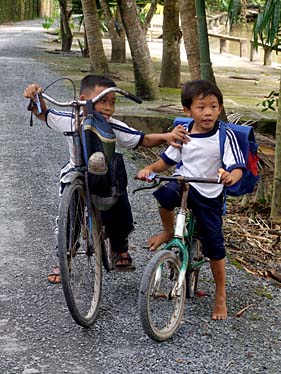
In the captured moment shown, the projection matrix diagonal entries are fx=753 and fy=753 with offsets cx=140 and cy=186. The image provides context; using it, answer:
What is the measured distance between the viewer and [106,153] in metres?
3.95

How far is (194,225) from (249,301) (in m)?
0.72

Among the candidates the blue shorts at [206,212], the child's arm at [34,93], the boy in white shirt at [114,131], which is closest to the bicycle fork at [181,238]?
the blue shorts at [206,212]

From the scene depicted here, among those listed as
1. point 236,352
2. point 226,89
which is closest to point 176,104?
point 226,89

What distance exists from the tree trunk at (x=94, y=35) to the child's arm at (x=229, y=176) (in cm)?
1061

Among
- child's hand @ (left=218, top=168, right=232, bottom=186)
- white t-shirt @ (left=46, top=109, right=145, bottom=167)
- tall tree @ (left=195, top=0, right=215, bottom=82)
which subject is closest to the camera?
child's hand @ (left=218, top=168, right=232, bottom=186)

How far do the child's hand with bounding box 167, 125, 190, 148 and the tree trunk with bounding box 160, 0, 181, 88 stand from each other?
9112 millimetres

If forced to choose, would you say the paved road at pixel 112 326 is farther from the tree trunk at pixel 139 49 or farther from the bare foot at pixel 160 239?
the tree trunk at pixel 139 49

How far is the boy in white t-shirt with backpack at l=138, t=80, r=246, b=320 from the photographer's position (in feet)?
13.3

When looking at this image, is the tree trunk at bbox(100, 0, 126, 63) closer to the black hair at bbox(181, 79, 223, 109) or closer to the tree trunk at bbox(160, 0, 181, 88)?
the tree trunk at bbox(160, 0, 181, 88)

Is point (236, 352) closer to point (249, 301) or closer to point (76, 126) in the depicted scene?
point (249, 301)

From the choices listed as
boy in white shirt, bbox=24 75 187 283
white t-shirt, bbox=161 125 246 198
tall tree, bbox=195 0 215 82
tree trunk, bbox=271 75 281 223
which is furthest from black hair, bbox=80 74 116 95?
tall tree, bbox=195 0 215 82

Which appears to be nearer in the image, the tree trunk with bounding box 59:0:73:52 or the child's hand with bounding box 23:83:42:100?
the child's hand with bounding box 23:83:42:100

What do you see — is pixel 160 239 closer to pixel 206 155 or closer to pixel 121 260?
pixel 121 260

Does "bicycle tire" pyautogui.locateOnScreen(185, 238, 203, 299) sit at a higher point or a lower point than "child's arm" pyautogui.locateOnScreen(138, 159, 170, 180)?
lower
